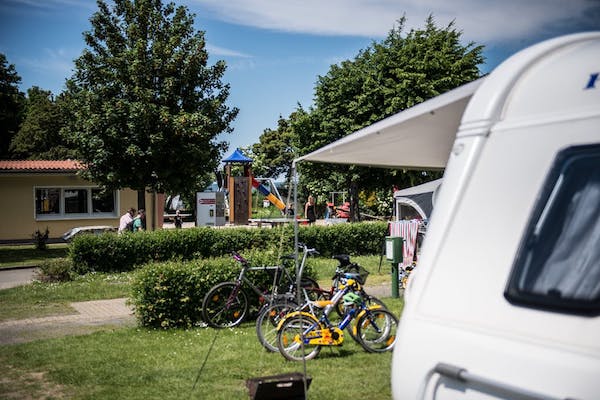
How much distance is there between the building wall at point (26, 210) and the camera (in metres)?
27.9

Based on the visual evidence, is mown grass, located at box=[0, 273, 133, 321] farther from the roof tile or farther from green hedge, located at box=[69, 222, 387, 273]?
the roof tile

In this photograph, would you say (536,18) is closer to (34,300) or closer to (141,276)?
(141,276)

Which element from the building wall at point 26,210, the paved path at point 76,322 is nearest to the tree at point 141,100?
the building wall at point 26,210

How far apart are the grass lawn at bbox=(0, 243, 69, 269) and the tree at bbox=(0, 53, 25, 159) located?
61.7 ft

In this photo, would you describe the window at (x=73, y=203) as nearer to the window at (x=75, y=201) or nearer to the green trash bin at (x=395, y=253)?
the window at (x=75, y=201)

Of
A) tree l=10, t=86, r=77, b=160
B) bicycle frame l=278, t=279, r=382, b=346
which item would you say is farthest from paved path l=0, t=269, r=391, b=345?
tree l=10, t=86, r=77, b=160

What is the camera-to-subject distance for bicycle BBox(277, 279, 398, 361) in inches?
288

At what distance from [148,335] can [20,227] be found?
22094 millimetres

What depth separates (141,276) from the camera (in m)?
9.45

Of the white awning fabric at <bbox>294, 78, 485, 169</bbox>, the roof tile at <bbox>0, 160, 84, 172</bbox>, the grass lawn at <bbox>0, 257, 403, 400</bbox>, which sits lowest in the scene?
the grass lawn at <bbox>0, 257, 403, 400</bbox>

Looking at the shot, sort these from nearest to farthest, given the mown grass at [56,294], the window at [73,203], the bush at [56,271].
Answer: the mown grass at [56,294] → the bush at [56,271] → the window at [73,203]

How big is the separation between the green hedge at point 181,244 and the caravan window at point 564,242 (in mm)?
12331

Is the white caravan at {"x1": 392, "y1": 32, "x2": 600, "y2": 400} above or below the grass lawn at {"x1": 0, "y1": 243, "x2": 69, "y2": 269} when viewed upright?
above

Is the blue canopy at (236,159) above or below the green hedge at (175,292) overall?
above
